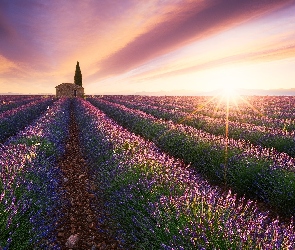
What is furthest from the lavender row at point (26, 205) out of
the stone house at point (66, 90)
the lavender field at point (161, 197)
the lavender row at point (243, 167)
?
the stone house at point (66, 90)

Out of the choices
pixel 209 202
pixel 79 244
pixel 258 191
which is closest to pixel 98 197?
pixel 79 244

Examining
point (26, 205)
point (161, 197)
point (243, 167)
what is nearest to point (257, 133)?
point (243, 167)

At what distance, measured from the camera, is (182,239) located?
2873 millimetres

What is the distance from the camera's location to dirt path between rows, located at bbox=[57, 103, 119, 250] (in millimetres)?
4094

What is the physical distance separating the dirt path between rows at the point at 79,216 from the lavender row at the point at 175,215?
1.32ft

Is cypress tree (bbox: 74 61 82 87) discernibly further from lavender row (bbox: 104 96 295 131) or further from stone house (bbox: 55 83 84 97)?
lavender row (bbox: 104 96 295 131)

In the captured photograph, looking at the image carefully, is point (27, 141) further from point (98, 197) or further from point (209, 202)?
point (209, 202)

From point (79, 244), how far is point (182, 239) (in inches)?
77.5

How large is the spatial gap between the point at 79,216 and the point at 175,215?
237cm

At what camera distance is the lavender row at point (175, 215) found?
2670 mm

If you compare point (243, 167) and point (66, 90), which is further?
point (66, 90)

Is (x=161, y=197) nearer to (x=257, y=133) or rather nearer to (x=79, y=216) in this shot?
(x=79, y=216)

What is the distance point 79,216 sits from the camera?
4.86 m

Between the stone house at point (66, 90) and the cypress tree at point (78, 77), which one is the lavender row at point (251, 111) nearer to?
the stone house at point (66, 90)
